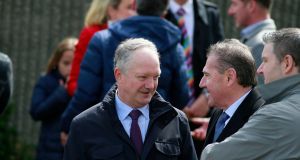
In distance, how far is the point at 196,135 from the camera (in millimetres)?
7395

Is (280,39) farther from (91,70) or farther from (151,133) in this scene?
(91,70)

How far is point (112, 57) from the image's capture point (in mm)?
7281

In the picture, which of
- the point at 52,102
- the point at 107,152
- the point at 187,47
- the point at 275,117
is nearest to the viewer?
the point at 275,117

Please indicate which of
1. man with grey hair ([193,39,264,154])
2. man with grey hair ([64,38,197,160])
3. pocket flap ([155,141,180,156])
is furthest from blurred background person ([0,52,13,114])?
man with grey hair ([193,39,264,154])

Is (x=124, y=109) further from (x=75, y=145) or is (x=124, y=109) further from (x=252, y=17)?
(x=252, y=17)

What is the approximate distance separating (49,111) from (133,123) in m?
3.32

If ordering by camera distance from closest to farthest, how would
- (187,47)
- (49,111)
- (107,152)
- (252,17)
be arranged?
(107,152) → (252,17) → (187,47) → (49,111)

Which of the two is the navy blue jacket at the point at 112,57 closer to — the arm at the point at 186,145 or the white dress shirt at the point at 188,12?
the white dress shirt at the point at 188,12

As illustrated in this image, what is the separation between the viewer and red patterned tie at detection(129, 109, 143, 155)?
5609 millimetres

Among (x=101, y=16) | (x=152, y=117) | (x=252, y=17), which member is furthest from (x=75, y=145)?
(x=252, y=17)

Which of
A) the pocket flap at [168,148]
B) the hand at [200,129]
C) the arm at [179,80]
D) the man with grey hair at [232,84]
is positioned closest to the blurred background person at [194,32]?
the hand at [200,129]

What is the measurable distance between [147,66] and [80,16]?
5.57 metres

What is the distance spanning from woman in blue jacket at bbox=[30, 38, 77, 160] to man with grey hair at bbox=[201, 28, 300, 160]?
370 cm

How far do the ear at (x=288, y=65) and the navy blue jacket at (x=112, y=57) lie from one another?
2097 millimetres
